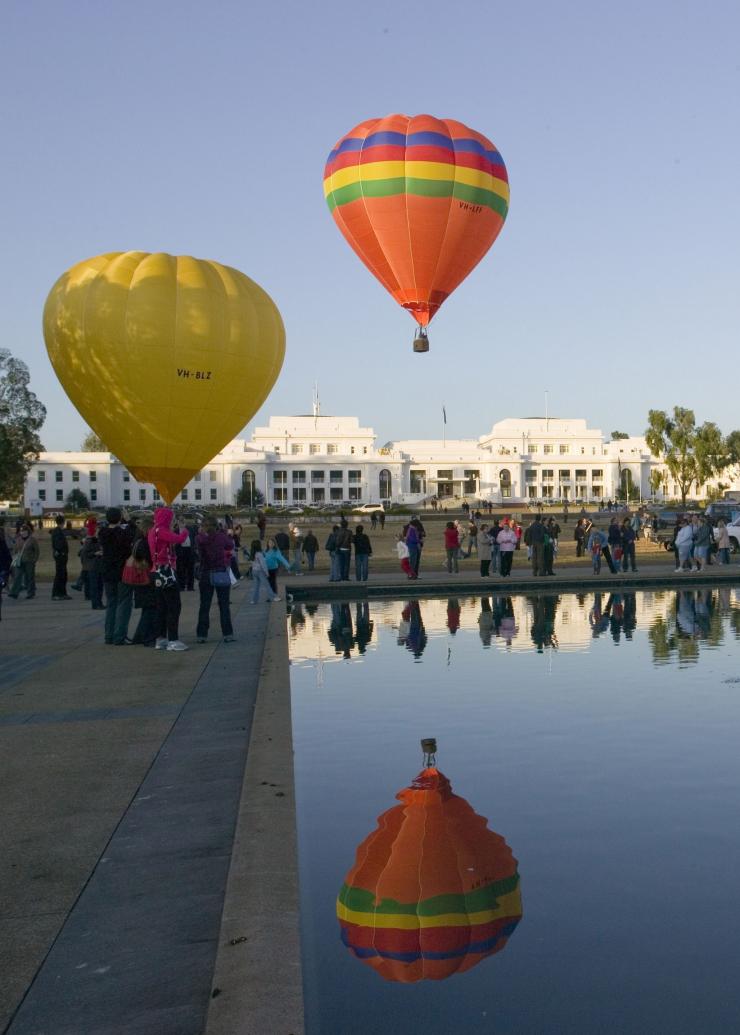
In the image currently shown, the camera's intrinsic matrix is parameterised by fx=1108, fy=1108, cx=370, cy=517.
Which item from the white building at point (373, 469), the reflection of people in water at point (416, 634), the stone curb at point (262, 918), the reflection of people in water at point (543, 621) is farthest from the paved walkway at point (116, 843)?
the white building at point (373, 469)

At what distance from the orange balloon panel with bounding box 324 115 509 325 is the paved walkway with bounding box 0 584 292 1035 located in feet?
65.7

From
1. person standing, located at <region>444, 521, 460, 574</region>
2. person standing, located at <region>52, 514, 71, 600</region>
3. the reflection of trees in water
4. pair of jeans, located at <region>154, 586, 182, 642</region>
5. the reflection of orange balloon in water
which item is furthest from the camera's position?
person standing, located at <region>444, 521, 460, 574</region>

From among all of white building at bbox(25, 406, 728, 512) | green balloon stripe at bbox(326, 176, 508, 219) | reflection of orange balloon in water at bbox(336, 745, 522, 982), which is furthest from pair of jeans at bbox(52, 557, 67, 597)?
white building at bbox(25, 406, 728, 512)

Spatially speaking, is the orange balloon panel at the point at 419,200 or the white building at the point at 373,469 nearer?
the orange balloon panel at the point at 419,200

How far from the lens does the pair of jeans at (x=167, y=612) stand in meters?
12.9

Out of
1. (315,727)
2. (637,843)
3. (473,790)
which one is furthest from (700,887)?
(315,727)

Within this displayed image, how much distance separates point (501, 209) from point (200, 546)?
1950 centimetres

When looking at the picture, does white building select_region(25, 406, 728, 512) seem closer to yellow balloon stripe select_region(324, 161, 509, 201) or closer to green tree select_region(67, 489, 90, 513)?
green tree select_region(67, 489, 90, 513)

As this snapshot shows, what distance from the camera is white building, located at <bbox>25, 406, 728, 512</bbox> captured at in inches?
4840

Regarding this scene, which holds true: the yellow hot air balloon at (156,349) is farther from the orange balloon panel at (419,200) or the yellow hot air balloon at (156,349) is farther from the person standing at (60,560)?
the person standing at (60,560)

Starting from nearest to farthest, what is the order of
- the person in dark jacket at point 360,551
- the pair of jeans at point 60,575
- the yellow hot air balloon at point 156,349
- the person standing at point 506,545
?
the pair of jeans at point 60,575
the person in dark jacket at point 360,551
the yellow hot air balloon at point 156,349
the person standing at point 506,545

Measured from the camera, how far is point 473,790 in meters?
6.64

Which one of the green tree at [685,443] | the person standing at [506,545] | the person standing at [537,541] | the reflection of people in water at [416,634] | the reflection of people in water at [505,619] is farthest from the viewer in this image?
the green tree at [685,443]

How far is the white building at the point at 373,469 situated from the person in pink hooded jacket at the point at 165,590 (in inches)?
4225
